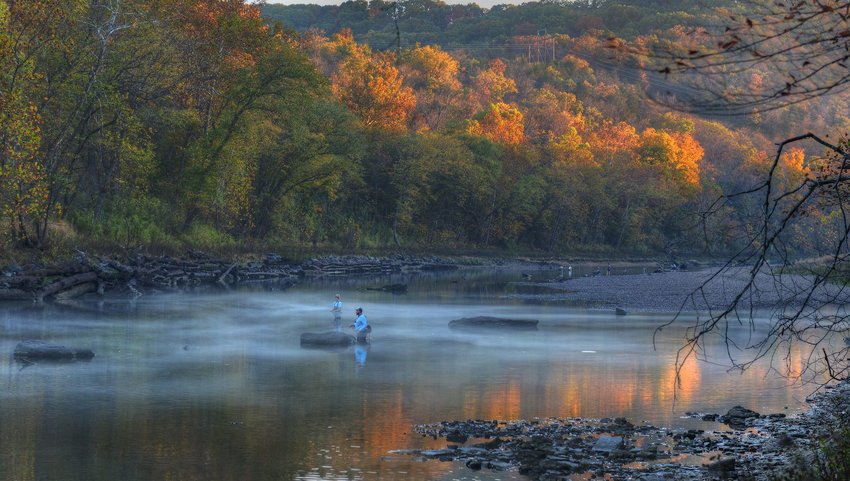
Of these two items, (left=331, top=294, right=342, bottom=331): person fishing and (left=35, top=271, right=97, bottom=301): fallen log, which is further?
(left=35, top=271, right=97, bottom=301): fallen log

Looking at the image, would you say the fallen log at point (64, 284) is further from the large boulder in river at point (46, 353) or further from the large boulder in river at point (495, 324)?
the large boulder in river at point (495, 324)

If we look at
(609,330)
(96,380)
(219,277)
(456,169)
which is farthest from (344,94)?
(96,380)

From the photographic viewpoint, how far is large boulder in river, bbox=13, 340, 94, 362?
25984mm


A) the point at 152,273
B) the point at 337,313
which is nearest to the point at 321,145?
the point at 152,273

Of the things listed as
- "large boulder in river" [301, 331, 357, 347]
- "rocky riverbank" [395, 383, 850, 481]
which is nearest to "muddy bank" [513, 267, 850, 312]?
"large boulder in river" [301, 331, 357, 347]

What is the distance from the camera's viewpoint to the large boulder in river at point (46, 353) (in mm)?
25984

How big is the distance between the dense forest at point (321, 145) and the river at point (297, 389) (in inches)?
207

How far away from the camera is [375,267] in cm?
7506

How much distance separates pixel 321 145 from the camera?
244ft

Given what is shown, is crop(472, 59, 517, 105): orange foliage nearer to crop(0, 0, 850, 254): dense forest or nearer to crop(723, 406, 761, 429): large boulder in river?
crop(0, 0, 850, 254): dense forest

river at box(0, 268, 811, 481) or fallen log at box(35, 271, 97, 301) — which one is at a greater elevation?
fallen log at box(35, 271, 97, 301)

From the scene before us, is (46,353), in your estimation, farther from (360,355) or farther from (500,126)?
(500,126)

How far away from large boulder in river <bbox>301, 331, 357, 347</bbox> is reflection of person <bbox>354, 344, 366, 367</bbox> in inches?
16.8

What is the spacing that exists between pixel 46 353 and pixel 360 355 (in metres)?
9.10
